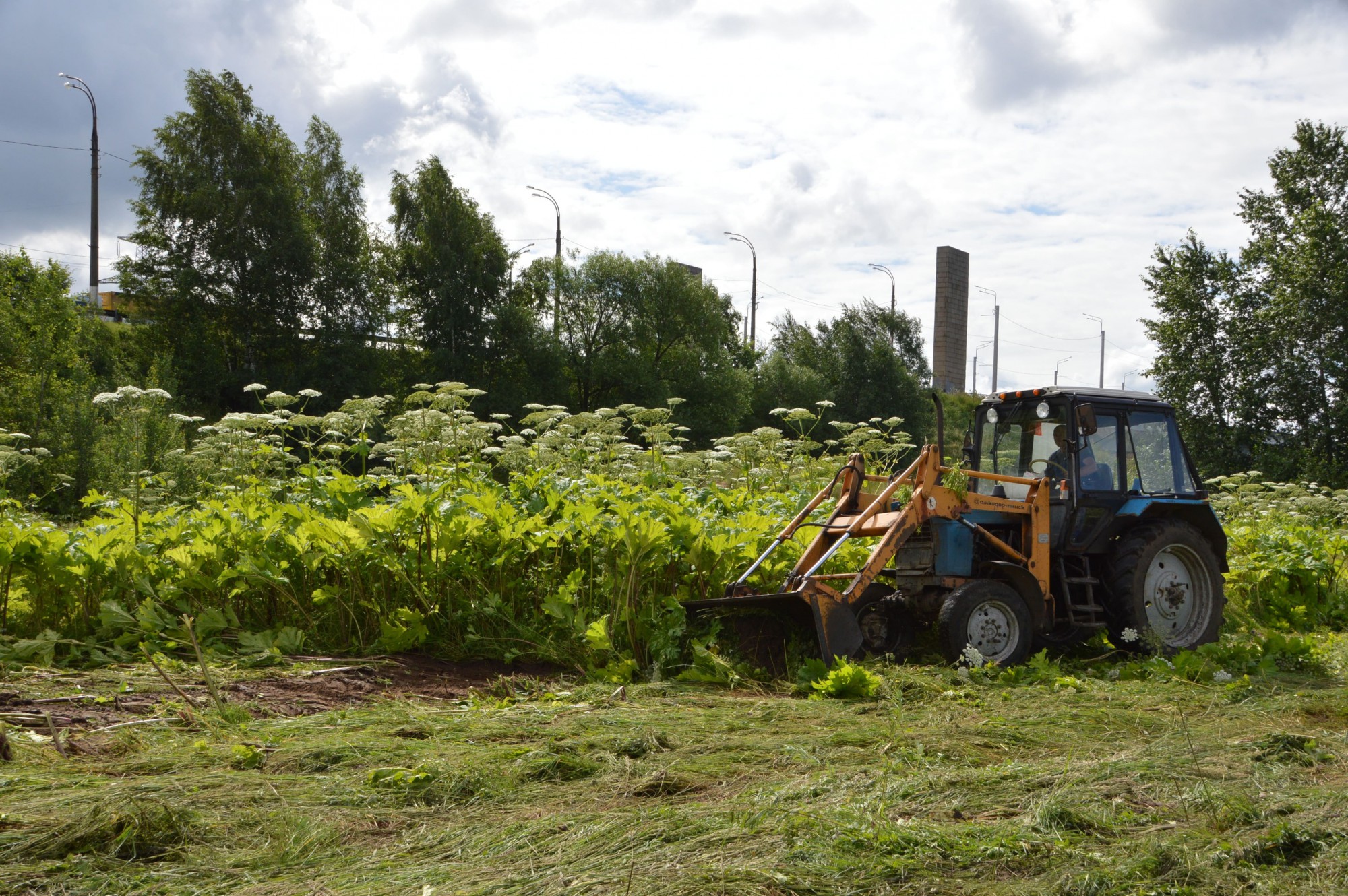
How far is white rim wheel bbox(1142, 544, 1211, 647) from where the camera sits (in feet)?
24.5

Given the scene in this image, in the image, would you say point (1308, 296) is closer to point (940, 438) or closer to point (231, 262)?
point (940, 438)

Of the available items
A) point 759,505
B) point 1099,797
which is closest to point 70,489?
point 759,505

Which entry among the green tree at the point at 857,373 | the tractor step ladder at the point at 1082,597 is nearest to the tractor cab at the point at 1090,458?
the tractor step ladder at the point at 1082,597

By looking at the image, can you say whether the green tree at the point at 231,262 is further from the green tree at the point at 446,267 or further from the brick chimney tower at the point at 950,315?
the brick chimney tower at the point at 950,315

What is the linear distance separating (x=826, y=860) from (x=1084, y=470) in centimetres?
526

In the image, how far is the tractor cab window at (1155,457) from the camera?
7.65 metres

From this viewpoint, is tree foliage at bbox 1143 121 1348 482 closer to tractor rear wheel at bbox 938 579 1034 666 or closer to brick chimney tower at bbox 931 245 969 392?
brick chimney tower at bbox 931 245 969 392

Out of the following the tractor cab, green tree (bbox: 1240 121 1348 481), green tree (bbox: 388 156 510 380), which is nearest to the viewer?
the tractor cab

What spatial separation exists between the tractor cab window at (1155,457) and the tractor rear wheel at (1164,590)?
32 centimetres

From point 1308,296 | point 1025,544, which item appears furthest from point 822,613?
point 1308,296

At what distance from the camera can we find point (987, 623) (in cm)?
649

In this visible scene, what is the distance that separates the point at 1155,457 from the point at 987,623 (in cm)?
237

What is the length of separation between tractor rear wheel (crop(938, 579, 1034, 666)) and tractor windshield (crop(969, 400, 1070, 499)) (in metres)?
1.03

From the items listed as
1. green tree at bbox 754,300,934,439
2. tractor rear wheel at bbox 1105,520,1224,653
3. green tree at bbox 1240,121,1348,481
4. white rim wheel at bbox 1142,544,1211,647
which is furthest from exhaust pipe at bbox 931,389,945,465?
green tree at bbox 754,300,934,439
